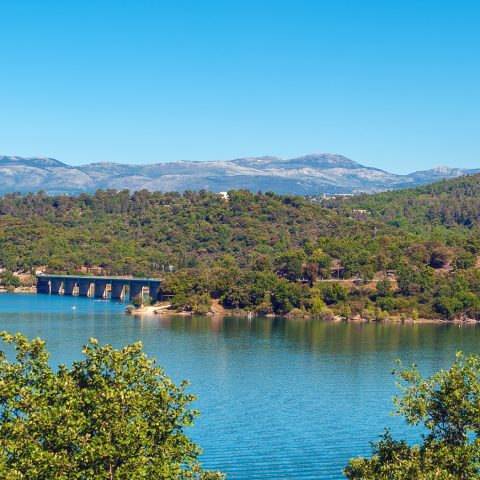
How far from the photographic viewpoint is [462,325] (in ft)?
284

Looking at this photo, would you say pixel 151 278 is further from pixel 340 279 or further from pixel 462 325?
pixel 462 325

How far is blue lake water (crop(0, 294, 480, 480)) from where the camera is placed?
36.3m

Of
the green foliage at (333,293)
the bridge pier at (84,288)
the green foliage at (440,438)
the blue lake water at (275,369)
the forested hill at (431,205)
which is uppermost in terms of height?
the forested hill at (431,205)

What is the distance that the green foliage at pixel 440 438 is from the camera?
2052cm

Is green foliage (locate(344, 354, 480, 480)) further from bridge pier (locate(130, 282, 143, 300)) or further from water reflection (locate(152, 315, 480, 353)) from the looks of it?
bridge pier (locate(130, 282, 143, 300))

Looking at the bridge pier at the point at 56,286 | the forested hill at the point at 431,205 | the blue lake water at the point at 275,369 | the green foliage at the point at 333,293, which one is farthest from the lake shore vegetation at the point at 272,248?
the blue lake water at the point at 275,369

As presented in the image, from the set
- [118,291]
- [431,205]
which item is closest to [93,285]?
[118,291]

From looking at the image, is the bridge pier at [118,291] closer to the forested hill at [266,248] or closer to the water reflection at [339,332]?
the forested hill at [266,248]

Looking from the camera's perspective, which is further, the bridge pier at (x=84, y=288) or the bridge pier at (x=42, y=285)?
the bridge pier at (x=42, y=285)

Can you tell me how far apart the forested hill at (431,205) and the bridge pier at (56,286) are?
60285mm

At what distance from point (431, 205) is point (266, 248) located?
5705cm

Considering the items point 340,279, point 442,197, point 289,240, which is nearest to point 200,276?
point 340,279

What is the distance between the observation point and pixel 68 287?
425 ft

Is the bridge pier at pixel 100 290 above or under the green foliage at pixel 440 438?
under
